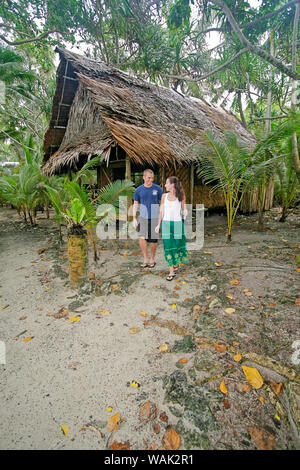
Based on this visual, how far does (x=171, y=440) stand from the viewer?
50.5 inches

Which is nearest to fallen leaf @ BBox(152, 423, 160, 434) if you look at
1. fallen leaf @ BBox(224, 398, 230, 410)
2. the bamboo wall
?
fallen leaf @ BBox(224, 398, 230, 410)

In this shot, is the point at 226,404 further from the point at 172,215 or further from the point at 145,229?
the point at 145,229

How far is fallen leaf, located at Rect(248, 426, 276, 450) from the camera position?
1.22 metres

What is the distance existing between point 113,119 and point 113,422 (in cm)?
544

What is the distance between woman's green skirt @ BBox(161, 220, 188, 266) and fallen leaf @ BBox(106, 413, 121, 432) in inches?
80.6

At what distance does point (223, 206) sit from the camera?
29.5 feet

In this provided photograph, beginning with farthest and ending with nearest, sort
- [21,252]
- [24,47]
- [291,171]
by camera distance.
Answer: [24,47], [291,171], [21,252]

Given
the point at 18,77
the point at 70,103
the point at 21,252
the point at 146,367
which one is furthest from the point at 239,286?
the point at 18,77

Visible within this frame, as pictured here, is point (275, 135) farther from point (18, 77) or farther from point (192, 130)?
point (18, 77)

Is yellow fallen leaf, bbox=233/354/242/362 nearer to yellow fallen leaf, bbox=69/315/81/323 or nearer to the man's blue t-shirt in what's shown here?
yellow fallen leaf, bbox=69/315/81/323

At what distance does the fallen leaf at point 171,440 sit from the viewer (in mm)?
Result: 1257

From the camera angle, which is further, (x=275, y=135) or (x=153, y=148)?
(x=153, y=148)

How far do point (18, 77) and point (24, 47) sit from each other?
3.49 meters

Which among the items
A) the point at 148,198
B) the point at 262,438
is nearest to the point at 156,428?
the point at 262,438
